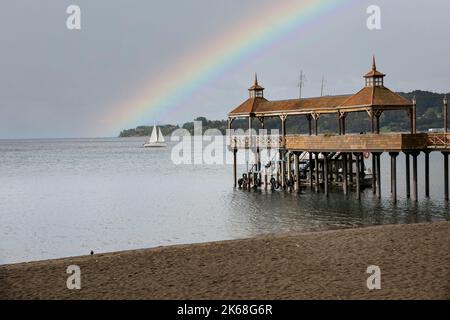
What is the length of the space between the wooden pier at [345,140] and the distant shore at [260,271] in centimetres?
2389

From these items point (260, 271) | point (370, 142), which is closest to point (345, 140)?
point (370, 142)

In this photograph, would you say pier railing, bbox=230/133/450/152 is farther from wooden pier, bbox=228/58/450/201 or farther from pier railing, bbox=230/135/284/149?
pier railing, bbox=230/135/284/149

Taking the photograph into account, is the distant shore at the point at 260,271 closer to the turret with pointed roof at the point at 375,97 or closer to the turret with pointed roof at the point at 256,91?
the turret with pointed roof at the point at 375,97

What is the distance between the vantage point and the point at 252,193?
174 feet

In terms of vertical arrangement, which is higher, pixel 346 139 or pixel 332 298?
A: pixel 346 139

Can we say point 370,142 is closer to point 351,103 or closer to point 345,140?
point 345,140

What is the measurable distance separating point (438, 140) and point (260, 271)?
2939 centimetres

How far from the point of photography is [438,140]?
3962 cm

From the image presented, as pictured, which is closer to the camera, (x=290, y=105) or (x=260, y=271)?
(x=260, y=271)

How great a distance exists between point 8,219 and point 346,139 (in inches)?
925

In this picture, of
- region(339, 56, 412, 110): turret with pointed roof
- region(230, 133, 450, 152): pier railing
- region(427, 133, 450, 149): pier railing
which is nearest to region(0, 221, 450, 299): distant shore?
region(230, 133, 450, 152): pier railing

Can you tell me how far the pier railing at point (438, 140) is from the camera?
129 ft

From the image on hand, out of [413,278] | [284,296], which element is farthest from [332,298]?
[413,278]
